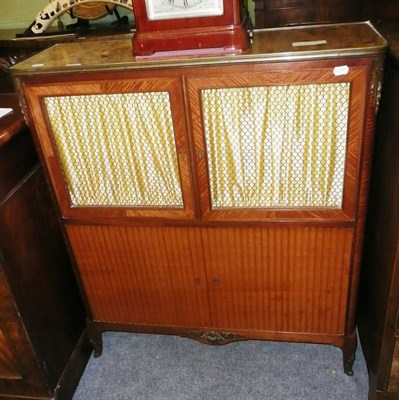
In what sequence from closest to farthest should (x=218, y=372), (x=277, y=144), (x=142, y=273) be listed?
(x=277, y=144)
(x=142, y=273)
(x=218, y=372)

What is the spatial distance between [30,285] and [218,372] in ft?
2.59

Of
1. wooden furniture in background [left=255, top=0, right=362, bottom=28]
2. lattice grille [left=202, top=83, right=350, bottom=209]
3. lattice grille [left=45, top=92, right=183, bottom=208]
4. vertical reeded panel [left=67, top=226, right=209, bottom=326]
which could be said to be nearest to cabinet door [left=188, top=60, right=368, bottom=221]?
lattice grille [left=202, top=83, right=350, bottom=209]

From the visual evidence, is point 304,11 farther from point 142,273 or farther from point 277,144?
point 142,273

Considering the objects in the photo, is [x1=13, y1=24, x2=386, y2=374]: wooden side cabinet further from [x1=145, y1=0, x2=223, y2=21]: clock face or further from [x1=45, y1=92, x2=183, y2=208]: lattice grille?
[x1=145, y1=0, x2=223, y2=21]: clock face

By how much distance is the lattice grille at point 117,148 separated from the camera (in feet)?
4.14

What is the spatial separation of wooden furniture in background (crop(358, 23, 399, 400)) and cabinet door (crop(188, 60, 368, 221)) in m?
0.12

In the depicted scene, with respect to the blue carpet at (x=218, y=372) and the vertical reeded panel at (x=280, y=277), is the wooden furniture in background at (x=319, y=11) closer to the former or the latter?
the vertical reeded panel at (x=280, y=277)

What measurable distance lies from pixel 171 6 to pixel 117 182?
0.55m

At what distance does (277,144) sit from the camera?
1.25 m

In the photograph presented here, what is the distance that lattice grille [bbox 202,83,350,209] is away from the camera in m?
1.17

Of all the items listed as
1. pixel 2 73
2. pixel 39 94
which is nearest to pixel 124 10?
pixel 2 73

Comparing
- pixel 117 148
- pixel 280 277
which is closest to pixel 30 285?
pixel 117 148

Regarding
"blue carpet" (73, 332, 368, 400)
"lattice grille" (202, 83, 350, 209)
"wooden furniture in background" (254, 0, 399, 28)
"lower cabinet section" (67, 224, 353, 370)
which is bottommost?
"blue carpet" (73, 332, 368, 400)

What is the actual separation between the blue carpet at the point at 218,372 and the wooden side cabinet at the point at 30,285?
0.15m
